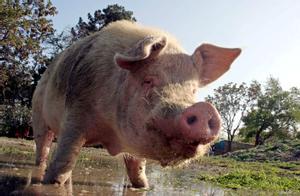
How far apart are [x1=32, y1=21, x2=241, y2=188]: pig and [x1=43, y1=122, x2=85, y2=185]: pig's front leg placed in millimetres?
12

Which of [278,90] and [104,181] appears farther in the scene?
[278,90]

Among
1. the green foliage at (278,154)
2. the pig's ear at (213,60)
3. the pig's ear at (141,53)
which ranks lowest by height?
the pig's ear at (141,53)

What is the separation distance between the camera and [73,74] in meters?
6.00

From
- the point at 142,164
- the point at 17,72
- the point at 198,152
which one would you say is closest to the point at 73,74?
the point at 142,164

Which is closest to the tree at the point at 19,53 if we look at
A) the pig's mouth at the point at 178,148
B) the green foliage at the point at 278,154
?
the green foliage at the point at 278,154

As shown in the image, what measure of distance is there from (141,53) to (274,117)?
211ft

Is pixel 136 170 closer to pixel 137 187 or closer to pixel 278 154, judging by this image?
pixel 137 187

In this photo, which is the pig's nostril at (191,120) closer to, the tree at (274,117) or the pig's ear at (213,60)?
the pig's ear at (213,60)

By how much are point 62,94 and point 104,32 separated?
1.10 m

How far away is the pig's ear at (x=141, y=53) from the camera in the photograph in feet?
13.0

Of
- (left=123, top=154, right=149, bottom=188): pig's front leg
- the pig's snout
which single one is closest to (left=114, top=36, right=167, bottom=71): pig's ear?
the pig's snout

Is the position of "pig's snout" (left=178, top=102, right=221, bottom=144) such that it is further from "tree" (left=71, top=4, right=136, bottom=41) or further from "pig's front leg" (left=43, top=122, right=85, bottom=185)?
"tree" (left=71, top=4, right=136, bottom=41)

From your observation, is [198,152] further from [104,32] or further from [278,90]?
[278,90]

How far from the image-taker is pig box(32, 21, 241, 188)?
11.5ft
